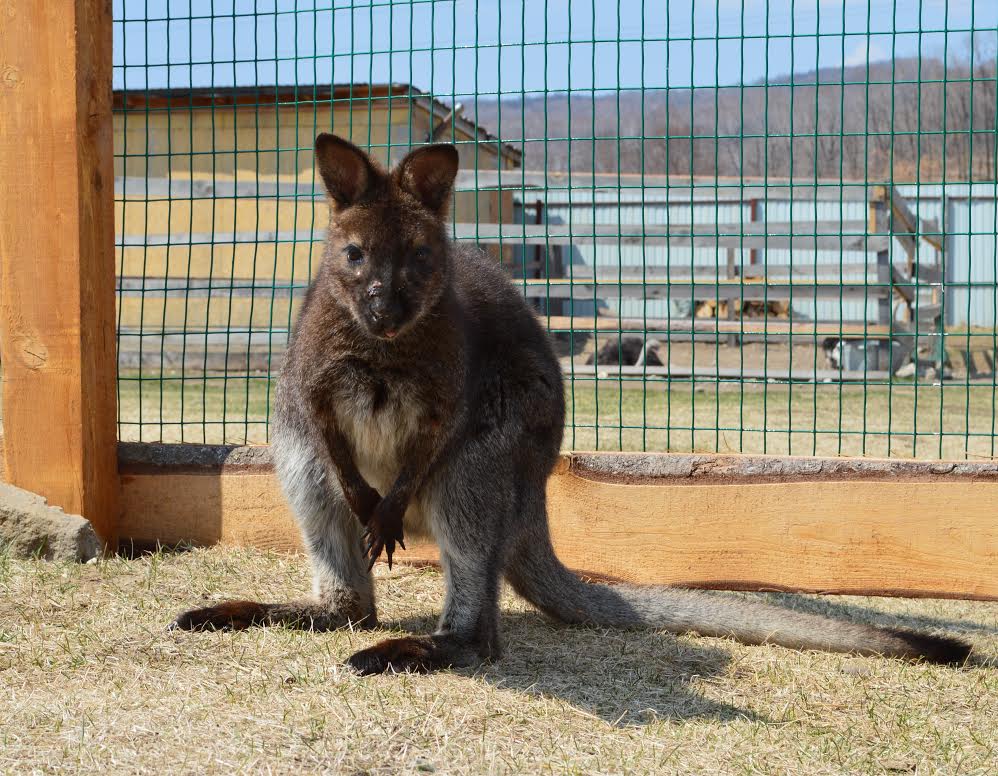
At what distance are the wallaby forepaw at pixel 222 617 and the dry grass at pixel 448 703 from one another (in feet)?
0.21

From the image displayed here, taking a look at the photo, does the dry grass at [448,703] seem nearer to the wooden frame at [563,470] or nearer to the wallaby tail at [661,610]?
the wallaby tail at [661,610]

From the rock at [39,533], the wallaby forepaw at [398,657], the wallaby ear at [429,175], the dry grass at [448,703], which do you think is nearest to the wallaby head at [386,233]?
the wallaby ear at [429,175]

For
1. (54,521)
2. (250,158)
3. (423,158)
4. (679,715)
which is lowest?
(679,715)

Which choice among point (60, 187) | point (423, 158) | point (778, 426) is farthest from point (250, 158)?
point (423, 158)

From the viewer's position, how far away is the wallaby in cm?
285

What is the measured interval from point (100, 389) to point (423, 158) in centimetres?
178

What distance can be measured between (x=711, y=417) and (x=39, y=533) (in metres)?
5.22

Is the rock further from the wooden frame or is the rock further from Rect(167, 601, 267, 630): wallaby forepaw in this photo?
Rect(167, 601, 267, 630): wallaby forepaw

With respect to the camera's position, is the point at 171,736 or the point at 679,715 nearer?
the point at 171,736

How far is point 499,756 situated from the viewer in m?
2.27

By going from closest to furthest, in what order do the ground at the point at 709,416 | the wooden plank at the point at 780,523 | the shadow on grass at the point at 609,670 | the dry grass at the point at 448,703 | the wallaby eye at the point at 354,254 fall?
the dry grass at the point at 448,703, the shadow on grass at the point at 609,670, the wallaby eye at the point at 354,254, the wooden plank at the point at 780,523, the ground at the point at 709,416

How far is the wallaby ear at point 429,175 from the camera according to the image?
291 cm

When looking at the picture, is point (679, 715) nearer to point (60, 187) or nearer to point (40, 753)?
point (40, 753)

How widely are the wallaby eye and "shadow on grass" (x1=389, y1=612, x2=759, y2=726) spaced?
3.64ft
